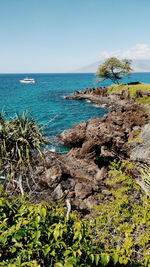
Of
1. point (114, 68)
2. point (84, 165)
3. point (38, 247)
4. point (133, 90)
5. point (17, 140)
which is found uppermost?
point (114, 68)

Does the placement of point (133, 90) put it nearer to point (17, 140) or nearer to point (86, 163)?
point (86, 163)

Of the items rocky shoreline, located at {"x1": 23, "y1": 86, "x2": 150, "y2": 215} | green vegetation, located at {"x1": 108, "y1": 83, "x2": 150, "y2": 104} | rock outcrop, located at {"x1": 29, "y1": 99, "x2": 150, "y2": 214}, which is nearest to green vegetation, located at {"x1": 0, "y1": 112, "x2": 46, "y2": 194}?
rocky shoreline, located at {"x1": 23, "y1": 86, "x2": 150, "y2": 215}

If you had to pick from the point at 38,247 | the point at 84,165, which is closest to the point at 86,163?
the point at 84,165

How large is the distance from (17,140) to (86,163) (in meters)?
11.4

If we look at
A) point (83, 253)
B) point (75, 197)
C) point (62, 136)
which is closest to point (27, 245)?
point (83, 253)

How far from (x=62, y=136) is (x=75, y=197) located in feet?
44.7

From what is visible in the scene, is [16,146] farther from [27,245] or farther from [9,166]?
[27,245]

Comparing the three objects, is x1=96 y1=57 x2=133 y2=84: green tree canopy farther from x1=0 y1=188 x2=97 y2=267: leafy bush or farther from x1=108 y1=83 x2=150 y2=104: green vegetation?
x1=0 y1=188 x2=97 y2=267: leafy bush

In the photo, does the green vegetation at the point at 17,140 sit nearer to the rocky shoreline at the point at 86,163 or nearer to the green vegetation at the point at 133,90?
the rocky shoreline at the point at 86,163

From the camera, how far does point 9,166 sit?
27.2 ft

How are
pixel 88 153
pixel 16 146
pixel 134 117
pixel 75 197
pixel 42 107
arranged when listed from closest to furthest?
pixel 16 146 < pixel 75 197 < pixel 88 153 < pixel 134 117 < pixel 42 107

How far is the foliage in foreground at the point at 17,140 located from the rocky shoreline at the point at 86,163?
3.41 ft

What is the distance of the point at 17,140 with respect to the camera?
316 inches

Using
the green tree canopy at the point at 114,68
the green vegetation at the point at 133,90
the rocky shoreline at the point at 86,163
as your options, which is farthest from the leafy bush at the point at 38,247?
the green tree canopy at the point at 114,68
